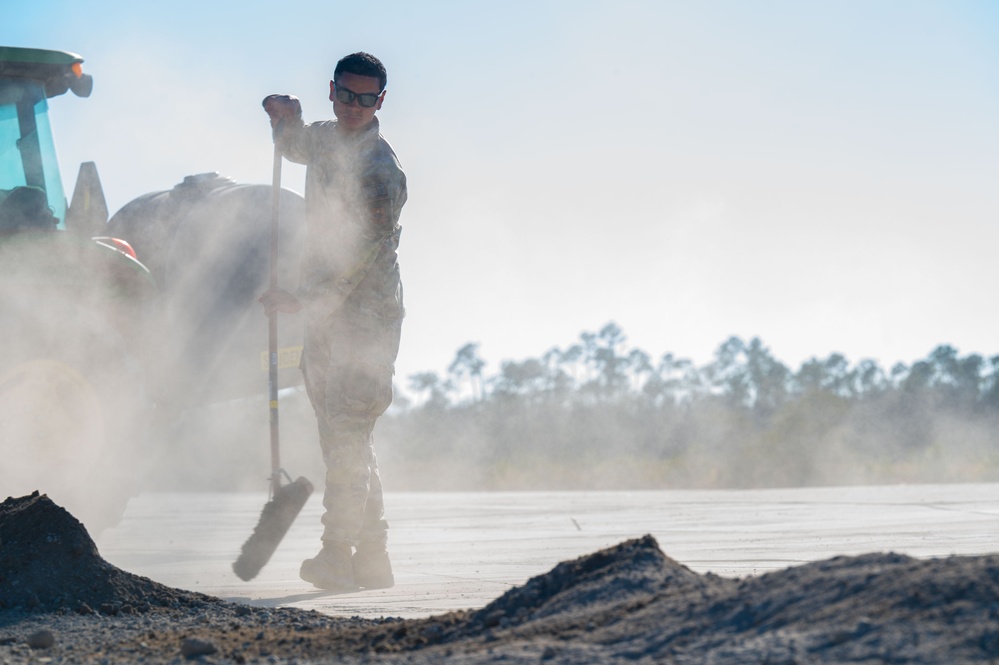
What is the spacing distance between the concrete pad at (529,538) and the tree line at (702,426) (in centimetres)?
1164

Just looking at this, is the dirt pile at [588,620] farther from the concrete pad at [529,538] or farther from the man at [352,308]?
the man at [352,308]

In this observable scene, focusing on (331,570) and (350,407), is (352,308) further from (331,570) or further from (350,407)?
(331,570)

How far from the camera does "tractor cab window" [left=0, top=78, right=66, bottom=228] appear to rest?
6.91m

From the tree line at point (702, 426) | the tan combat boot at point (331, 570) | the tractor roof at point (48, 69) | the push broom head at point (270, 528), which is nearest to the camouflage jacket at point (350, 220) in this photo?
the push broom head at point (270, 528)

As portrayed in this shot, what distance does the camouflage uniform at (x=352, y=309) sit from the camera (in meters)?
4.53

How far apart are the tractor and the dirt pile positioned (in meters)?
1.96

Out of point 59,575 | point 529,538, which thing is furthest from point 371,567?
point 529,538

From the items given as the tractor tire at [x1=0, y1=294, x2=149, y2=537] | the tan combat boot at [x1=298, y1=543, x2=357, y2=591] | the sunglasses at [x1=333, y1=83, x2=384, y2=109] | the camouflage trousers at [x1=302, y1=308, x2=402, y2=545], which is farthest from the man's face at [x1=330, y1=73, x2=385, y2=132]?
the tractor tire at [x1=0, y1=294, x2=149, y2=537]

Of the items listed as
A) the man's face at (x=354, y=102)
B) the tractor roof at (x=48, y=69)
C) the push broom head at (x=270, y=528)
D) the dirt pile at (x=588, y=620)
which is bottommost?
the dirt pile at (x=588, y=620)

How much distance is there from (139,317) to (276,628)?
3.68m

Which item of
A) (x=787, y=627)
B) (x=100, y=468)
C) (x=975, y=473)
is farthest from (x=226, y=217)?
(x=975, y=473)

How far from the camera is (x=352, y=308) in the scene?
465 cm

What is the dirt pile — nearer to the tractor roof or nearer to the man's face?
the man's face

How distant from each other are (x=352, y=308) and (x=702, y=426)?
33376mm
